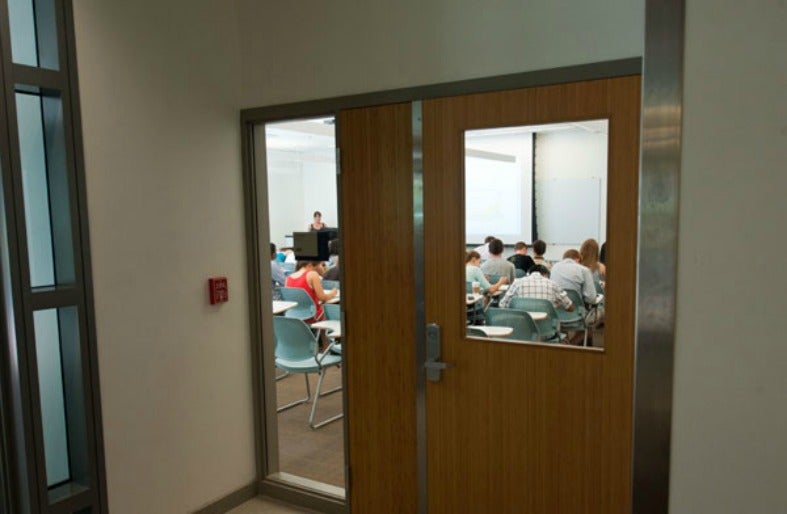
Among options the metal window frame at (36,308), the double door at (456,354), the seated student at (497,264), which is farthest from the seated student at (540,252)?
the metal window frame at (36,308)

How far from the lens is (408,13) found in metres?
2.53

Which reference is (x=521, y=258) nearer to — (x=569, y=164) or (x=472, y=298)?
(x=472, y=298)

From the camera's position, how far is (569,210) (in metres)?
2.95

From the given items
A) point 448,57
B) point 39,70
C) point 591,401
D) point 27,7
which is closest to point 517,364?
point 591,401

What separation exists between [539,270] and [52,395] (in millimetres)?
2318

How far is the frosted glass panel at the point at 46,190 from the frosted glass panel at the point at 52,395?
7.1 inches

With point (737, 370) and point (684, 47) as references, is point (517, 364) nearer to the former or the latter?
point (737, 370)

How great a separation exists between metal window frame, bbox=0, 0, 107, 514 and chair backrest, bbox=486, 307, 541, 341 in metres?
1.77

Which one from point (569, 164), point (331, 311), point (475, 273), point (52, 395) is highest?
point (569, 164)

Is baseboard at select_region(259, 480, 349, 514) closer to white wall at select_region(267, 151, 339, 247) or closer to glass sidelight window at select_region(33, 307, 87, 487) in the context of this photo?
glass sidelight window at select_region(33, 307, 87, 487)

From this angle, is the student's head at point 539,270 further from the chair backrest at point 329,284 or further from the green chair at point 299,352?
the chair backrest at point 329,284

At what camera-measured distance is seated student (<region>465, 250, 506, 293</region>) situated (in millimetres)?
2530

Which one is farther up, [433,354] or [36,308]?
[36,308]

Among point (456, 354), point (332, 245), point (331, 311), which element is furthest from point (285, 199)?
point (456, 354)
